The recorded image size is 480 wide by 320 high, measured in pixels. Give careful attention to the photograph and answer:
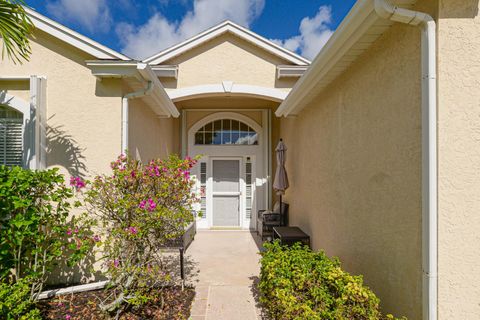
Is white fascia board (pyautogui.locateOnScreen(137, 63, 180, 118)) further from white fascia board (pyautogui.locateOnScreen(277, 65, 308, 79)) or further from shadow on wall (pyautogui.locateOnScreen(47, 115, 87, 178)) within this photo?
white fascia board (pyautogui.locateOnScreen(277, 65, 308, 79))

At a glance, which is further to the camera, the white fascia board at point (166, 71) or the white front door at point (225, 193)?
the white front door at point (225, 193)

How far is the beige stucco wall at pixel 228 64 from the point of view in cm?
912

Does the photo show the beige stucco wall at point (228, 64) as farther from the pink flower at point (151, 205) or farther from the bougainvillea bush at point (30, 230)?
the pink flower at point (151, 205)

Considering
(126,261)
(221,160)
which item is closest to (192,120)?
(221,160)

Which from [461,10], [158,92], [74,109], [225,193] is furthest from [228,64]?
[461,10]

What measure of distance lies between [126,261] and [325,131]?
15.4 ft

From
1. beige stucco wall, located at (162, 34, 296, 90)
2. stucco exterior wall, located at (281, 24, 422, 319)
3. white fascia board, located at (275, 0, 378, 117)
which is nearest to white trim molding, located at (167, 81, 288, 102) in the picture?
beige stucco wall, located at (162, 34, 296, 90)

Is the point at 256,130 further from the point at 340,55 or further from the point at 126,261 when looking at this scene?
the point at 126,261

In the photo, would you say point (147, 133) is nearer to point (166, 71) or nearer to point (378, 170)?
point (166, 71)

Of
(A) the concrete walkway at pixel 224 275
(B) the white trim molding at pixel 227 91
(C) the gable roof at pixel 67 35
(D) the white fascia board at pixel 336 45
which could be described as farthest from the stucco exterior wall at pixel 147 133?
(D) the white fascia board at pixel 336 45

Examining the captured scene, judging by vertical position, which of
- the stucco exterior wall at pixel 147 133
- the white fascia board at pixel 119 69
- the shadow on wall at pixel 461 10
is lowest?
the stucco exterior wall at pixel 147 133

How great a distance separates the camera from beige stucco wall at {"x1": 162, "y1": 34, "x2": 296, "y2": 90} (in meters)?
9.12

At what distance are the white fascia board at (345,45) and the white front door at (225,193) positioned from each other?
19.0 feet

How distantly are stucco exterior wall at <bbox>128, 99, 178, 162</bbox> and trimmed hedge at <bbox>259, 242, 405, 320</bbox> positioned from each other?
4.06 metres
